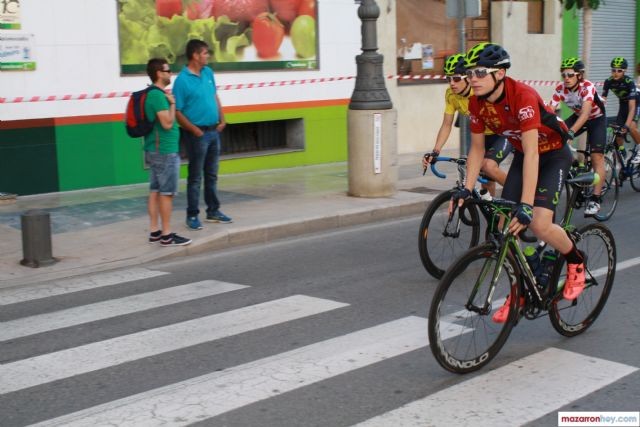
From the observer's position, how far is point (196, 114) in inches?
383

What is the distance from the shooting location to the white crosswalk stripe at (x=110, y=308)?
21.2 feet

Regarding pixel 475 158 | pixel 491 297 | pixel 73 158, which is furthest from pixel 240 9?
pixel 491 297

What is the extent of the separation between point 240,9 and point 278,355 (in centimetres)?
1001

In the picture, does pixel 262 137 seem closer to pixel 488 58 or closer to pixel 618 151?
pixel 618 151

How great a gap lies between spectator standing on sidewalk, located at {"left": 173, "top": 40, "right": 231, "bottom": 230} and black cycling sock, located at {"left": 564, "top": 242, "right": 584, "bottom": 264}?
508 centimetres

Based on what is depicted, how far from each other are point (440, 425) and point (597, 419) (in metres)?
0.81

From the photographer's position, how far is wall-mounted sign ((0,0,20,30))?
1170 cm

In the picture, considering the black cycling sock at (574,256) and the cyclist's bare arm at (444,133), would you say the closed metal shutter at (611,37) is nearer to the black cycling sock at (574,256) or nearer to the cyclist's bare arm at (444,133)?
the cyclist's bare arm at (444,133)

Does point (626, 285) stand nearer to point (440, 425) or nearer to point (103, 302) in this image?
point (440, 425)

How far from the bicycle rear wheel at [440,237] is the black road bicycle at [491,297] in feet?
5.86

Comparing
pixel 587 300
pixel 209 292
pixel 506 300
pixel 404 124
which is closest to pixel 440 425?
pixel 506 300

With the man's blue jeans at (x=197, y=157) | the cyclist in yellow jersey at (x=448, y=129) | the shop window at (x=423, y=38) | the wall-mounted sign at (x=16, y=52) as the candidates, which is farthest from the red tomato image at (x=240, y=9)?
the cyclist in yellow jersey at (x=448, y=129)

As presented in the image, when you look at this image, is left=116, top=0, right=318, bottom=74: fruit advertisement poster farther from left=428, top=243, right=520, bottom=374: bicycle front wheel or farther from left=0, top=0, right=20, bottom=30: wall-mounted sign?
left=428, top=243, right=520, bottom=374: bicycle front wheel

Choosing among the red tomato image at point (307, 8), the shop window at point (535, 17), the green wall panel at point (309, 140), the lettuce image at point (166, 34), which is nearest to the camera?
the lettuce image at point (166, 34)
